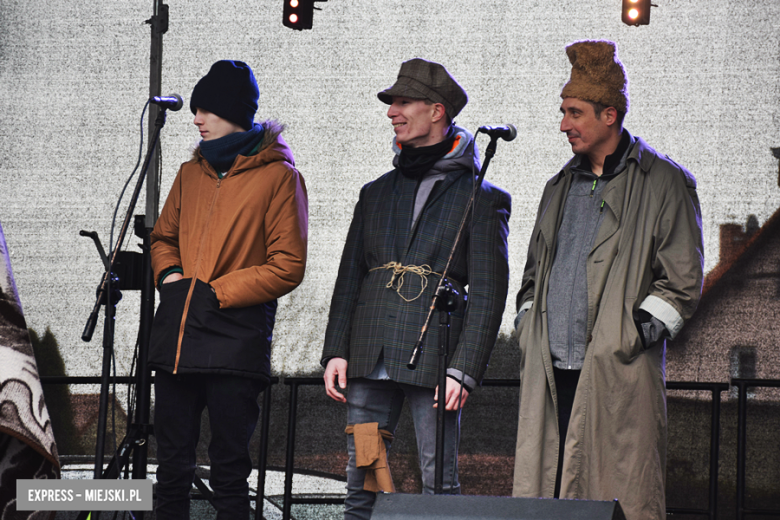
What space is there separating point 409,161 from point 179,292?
2.59ft

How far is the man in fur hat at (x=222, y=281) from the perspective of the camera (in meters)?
2.27

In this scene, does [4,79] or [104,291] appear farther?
[4,79]

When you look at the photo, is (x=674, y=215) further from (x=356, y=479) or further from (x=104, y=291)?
(x=104, y=291)

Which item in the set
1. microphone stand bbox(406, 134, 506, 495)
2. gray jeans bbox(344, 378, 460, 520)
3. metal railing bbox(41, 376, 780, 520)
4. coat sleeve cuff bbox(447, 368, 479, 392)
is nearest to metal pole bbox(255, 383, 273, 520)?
metal railing bbox(41, 376, 780, 520)

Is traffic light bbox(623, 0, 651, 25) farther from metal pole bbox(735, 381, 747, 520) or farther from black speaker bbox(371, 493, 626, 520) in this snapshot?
black speaker bbox(371, 493, 626, 520)

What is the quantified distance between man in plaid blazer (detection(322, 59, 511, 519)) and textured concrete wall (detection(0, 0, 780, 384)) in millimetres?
1212

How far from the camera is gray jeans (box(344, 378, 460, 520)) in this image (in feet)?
7.13

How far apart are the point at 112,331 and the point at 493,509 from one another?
117cm

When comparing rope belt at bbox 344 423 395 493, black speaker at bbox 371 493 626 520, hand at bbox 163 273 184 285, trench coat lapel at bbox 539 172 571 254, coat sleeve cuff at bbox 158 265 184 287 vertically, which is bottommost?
rope belt at bbox 344 423 395 493

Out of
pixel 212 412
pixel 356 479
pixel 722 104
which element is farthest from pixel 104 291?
pixel 722 104

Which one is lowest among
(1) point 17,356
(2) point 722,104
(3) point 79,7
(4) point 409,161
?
(1) point 17,356

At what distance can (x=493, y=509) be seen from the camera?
1.39 metres

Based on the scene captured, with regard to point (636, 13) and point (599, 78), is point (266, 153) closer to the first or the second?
point (599, 78)

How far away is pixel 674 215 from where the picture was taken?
2.05m
